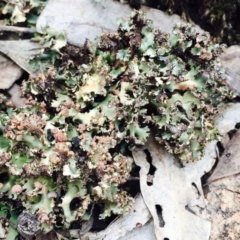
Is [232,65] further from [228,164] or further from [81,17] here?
[81,17]

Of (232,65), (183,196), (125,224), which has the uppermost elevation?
(232,65)

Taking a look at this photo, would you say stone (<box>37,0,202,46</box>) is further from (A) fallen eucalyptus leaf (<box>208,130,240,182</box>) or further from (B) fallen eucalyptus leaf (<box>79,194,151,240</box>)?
(B) fallen eucalyptus leaf (<box>79,194,151,240</box>)

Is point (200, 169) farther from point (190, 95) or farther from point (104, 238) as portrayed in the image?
point (104, 238)

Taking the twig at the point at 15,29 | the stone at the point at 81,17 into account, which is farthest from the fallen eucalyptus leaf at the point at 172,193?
the twig at the point at 15,29

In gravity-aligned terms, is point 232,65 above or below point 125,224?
above

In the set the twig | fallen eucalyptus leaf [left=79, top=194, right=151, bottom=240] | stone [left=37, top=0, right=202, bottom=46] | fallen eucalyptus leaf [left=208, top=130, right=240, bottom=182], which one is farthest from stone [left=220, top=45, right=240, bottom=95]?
the twig

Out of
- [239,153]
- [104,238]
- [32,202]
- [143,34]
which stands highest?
[143,34]

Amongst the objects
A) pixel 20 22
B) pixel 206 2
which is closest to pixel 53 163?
pixel 20 22

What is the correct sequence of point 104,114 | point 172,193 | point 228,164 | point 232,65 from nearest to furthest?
point 104,114, point 172,193, point 228,164, point 232,65

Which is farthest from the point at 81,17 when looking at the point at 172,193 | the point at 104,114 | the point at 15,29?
the point at 172,193
